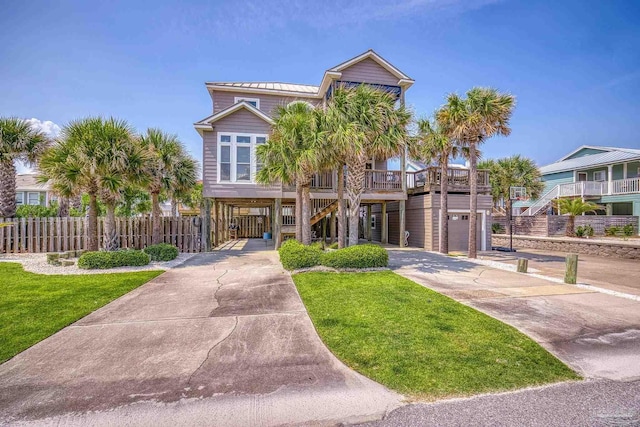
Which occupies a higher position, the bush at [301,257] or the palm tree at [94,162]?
the palm tree at [94,162]

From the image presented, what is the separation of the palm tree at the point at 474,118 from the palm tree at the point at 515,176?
38.7ft

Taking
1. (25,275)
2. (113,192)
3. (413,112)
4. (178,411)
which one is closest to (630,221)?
(413,112)

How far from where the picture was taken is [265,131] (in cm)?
1530

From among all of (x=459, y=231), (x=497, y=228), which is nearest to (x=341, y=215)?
(x=459, y=231)

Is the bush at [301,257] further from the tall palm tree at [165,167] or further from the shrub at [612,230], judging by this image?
the shrub at [612,230]

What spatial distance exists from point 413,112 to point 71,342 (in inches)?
443

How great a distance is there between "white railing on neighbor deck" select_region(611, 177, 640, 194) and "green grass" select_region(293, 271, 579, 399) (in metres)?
26.3

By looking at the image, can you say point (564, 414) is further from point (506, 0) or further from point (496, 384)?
point (506, 0)

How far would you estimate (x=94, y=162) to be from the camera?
10.1 meters

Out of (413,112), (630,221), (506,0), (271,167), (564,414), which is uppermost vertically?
(506,0)

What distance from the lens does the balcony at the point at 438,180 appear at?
1600 cm

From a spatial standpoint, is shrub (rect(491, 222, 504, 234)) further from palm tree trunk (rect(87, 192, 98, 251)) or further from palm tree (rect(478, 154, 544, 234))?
palm tree trunk (rect(87, 192, 98, 251))

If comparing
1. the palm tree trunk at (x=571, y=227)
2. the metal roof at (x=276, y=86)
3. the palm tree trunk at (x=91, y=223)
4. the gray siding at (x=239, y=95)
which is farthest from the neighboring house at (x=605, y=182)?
the palm tree trunk at (x=91, y=223)

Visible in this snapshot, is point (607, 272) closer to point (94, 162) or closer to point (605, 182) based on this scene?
point (94, 162)
